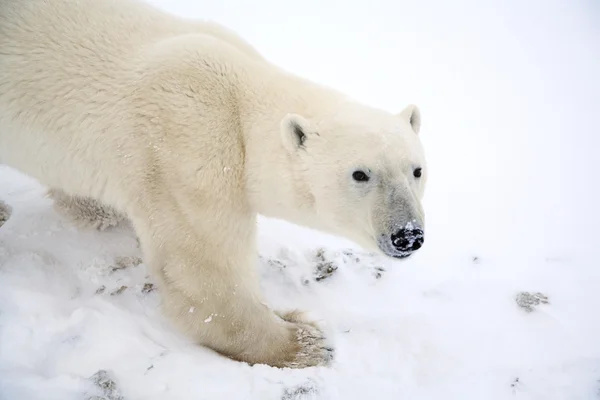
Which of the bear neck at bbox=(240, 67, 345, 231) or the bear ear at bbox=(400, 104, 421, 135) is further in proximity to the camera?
the bear ear at bbox=(400, 104, 421, 135)

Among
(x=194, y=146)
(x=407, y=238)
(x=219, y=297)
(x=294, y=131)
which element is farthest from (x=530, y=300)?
(x=194, y=146)

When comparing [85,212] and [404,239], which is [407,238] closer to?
[404,239]

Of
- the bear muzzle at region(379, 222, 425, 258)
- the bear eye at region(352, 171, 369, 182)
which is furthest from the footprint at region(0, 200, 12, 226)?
the bear muzzle at region(379, 222, 425, 258)

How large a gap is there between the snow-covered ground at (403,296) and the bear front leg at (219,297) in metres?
0.15

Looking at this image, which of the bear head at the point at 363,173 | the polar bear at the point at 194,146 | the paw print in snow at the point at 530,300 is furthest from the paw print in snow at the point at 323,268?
the paw print in snow at the point at 530,300

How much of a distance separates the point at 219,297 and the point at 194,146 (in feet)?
3.27

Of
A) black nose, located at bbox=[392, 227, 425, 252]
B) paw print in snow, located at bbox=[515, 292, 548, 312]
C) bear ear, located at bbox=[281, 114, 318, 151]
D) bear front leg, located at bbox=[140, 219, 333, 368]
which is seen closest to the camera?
black nose, located at bbox=[392, 227, 425, 252]

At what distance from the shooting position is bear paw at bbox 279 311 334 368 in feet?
9.71

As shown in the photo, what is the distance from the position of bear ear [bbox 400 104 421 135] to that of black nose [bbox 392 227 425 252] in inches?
37.8

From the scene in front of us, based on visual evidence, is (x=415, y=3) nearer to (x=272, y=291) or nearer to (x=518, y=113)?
(x=518, y=113)

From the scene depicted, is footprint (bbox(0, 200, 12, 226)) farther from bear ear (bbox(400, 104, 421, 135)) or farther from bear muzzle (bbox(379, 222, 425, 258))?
bear ear (bbox(400, 104, 421, 135))

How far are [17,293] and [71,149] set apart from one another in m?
0.99

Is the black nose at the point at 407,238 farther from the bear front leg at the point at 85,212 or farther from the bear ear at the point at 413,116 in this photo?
the bear front leg at the point at 85,212

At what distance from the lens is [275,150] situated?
2877 mm
